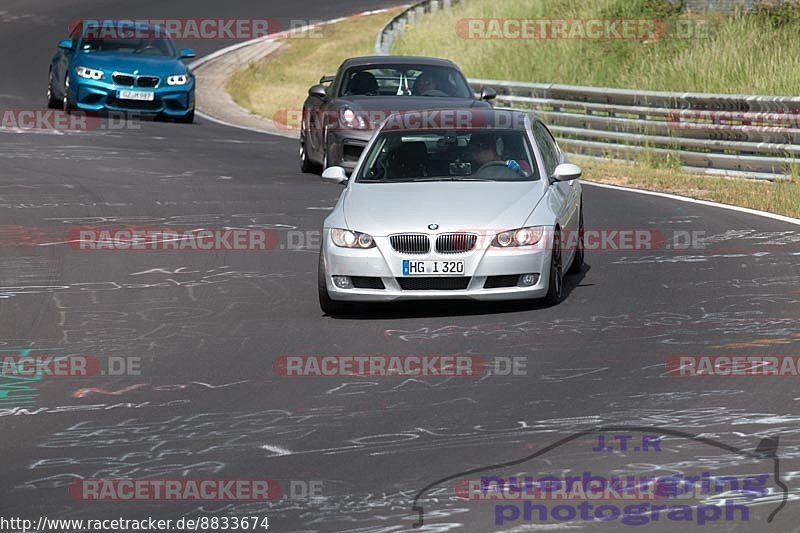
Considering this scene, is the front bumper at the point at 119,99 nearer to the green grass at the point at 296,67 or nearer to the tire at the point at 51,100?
the tire at the point at 51,100

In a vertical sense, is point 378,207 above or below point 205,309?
above

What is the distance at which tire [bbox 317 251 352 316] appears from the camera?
12164mm

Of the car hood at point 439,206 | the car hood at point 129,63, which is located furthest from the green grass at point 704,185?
the car hood at point 129,63

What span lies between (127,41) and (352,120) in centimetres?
940

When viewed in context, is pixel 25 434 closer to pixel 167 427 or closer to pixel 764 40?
pixel 167 427

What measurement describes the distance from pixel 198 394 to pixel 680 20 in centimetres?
2557

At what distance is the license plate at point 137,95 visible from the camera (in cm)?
2762

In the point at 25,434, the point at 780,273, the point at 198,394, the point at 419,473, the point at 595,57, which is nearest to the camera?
the point at 419,473

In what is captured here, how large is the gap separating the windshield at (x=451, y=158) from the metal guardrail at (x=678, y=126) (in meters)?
8.30

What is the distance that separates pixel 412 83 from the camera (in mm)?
21250

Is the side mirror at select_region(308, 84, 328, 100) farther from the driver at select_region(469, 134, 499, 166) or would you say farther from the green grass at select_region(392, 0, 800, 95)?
the green grass at select_region(392, 0, 800, 95)

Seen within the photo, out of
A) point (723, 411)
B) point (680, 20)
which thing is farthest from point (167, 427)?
point (680, 20)

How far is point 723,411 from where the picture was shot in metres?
8.90

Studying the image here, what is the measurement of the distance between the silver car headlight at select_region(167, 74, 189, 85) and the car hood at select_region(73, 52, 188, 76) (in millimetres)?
67
